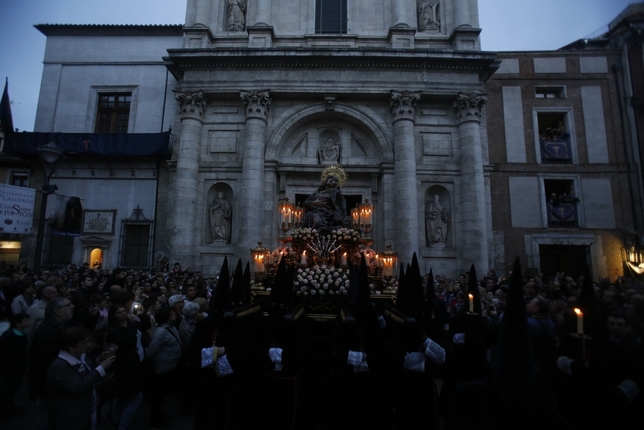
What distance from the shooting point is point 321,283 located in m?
8.88

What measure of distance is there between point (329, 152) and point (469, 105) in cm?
Result: 759

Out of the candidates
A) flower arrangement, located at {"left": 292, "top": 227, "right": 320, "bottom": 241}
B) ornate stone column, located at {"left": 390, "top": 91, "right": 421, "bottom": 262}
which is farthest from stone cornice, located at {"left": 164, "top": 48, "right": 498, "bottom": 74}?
flower arrangement, located at {"left": 292, "top": 227, "right": 320, "bottom": 241}

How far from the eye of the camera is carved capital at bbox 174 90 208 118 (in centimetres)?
1975

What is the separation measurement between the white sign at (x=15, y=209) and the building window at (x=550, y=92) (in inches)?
1022

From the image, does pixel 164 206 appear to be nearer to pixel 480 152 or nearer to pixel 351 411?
pixel 480 152

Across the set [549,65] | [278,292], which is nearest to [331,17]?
[549,65]

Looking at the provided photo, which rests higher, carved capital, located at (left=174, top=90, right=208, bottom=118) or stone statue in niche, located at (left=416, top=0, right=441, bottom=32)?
stone statue in niche, located at (left=416, top=0, right=441, bottom=32)

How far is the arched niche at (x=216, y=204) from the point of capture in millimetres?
19531

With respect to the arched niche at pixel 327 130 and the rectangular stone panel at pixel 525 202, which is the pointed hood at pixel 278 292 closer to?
the arched niche at pixel 327 130

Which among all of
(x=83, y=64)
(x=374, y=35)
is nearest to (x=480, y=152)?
(x=374, y=35)

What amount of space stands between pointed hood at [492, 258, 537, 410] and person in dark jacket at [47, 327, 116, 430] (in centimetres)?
411

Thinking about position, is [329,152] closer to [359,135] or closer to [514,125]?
[359,135]

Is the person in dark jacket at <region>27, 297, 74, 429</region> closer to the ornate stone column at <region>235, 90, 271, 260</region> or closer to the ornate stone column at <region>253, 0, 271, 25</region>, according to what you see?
the ornate stone column at <region>235, 90, 271, 260</region>

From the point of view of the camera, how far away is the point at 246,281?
6918 millimetres
